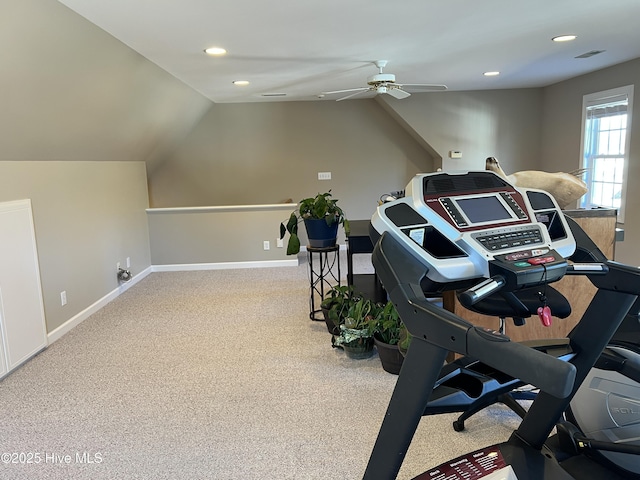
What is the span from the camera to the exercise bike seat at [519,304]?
1252 millimetres

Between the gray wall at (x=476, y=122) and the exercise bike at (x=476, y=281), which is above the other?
the gray wall at (x=476, y=122)

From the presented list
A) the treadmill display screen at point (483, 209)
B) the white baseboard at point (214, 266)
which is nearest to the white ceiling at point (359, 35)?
the treadmill display screen at point (483, 209)

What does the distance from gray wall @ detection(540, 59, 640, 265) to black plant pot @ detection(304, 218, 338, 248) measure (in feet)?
9.96

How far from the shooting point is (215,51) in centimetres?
336

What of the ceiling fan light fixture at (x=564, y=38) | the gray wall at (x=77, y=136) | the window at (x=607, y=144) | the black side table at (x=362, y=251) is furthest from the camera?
the window at (x=607, y=144)

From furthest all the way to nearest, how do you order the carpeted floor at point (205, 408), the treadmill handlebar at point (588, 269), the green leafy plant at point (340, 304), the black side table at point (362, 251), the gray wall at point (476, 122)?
the gray wall at point (476, 122), the black side table at point (362, 251), the green leafy plant at point (340, 304), the carpeted floor at point (205, 408), the treadmill handlebar at point (588, 269)

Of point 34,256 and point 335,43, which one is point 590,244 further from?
point 34,256

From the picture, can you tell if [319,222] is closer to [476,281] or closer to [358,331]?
[358,331]

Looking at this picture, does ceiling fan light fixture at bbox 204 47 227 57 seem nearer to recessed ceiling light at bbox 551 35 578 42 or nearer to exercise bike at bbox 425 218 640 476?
recessed ceiling light at bbox 551 35 578 42

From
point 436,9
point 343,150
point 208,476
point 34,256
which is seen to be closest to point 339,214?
Answer: point 436,9

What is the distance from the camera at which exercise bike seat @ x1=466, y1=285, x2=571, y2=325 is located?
4.11ft

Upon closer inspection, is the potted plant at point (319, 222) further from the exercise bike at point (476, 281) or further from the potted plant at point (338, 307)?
the exercise bike at point (476, 281)

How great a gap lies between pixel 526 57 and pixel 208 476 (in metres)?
4.16

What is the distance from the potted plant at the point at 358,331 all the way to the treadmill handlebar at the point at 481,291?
73.3 inches
